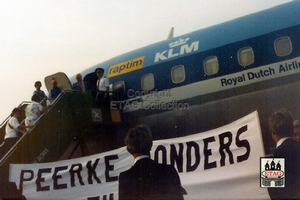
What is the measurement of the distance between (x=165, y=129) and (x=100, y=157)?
145 cm

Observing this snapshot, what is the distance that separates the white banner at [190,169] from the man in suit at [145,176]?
1.23 ft

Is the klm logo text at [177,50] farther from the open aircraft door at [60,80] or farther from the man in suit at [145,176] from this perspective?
the man in suit at [145,176]

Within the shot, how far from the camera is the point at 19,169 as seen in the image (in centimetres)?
686

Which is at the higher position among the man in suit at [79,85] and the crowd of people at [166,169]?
the man in suit at [79,85]

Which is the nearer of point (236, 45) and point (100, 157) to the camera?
point (100, 157)

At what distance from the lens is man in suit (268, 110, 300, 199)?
209 inches

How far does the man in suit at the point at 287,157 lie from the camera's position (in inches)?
209

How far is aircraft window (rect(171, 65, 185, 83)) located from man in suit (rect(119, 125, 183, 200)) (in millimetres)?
3104

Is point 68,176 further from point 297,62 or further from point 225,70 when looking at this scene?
point 297,62

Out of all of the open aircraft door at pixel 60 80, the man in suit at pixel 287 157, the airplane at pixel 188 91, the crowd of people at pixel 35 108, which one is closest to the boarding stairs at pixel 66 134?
the airplane at pixel 188 91

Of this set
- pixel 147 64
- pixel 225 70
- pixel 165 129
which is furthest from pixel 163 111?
pixel 147 64

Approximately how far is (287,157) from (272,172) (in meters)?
0.25

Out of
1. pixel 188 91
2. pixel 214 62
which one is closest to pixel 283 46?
pixel 214 62

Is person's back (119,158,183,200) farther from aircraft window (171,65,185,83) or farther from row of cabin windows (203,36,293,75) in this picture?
aircraft window (171,65,185,83)
